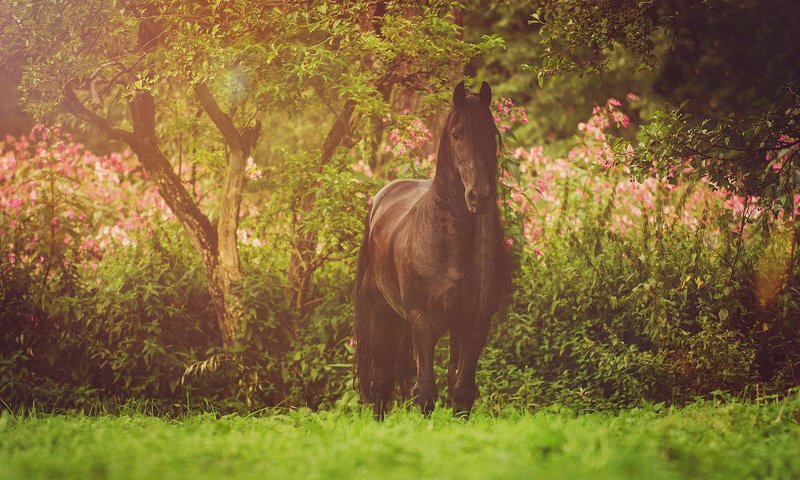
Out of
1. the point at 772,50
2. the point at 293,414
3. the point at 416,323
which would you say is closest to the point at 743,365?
the point at 416,323

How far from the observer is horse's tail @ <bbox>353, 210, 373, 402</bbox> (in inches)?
294

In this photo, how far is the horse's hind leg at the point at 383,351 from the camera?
24.3ft

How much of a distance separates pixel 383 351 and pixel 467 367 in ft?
4.94

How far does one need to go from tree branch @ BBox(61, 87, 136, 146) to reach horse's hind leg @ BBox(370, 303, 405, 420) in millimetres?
3978

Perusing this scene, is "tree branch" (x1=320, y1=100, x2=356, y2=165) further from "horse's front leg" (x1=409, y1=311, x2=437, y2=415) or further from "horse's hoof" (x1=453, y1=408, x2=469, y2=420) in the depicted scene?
"horse's hoof" (x1=453, y1=408, x2=469, y2=420)

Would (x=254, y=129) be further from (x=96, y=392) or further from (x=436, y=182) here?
(x=436, y=182)

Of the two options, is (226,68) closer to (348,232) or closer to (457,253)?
(348,232)

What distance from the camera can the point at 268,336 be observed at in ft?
30.7

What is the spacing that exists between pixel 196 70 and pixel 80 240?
273 cm

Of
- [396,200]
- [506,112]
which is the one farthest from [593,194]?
[396,200]

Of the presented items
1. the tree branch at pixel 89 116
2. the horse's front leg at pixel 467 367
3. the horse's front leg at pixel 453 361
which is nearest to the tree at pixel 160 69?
the tree branch at pixel 89 116

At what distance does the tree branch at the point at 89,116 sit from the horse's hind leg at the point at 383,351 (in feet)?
13.1

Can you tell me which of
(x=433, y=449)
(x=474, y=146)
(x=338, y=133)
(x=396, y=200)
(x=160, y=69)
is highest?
(x=160, y=69)

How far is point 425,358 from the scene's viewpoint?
6.11 metres
